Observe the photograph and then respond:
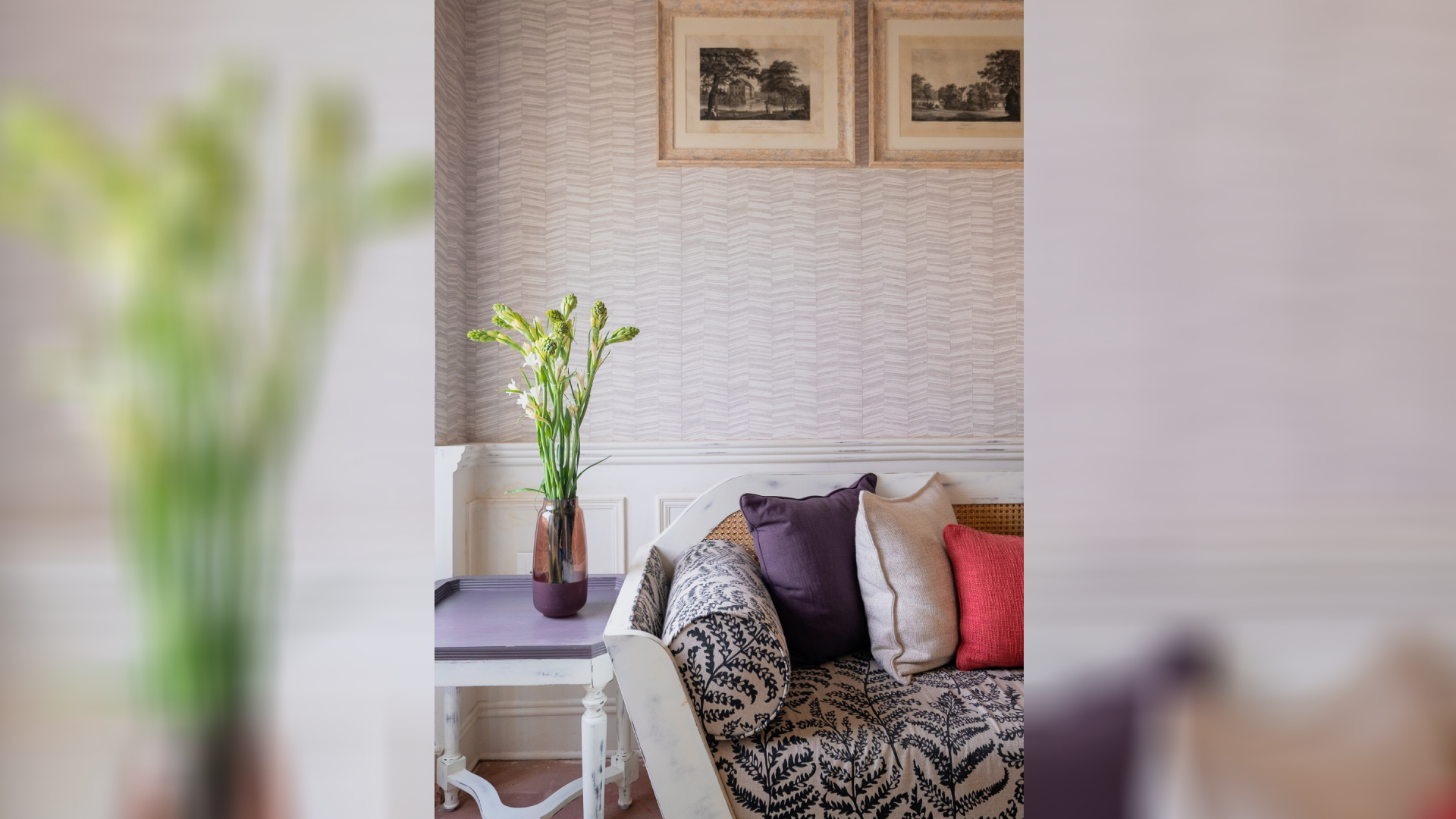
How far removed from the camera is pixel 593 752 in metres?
1.55

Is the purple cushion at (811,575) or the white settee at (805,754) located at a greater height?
the purple cushion at (811,575)

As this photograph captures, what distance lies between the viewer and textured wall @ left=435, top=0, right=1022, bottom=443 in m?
2.48

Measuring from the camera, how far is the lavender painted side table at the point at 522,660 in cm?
149

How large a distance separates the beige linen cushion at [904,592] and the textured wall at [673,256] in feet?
2.16

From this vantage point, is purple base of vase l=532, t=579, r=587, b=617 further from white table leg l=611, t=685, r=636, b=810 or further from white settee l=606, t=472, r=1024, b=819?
white table leg l=611, t=685, r=636, b=810

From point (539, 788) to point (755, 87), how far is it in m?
2.38

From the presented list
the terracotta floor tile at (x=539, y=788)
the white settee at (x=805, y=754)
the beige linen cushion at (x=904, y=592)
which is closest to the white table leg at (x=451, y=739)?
the terracotta floor tile at (x=539, y=788)
